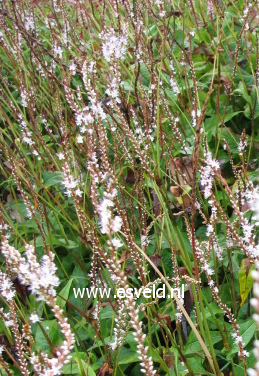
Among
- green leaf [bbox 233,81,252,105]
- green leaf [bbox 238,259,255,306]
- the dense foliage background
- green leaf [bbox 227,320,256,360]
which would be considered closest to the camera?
the dense foliage background

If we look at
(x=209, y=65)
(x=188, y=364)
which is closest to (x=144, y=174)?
(x=188, y=364)

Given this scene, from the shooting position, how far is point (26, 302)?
1.92 metres

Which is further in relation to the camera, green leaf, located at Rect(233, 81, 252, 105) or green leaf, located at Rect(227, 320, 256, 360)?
green leaf, located at Rect(233, 81, 252, 105)

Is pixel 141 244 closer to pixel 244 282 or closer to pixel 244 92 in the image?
pixel 244 282

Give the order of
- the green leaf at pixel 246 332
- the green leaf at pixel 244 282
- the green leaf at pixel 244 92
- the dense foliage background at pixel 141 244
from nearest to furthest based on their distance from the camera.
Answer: the dense foliage background at pixel 141 244, the green leaf at pixel 246 332, the green leaf at pixel 244 282, the green leaf at pixel 244 92

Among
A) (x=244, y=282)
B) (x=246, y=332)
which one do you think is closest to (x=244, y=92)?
(x=244, y=282)

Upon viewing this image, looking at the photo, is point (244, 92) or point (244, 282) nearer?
point (244, 282)

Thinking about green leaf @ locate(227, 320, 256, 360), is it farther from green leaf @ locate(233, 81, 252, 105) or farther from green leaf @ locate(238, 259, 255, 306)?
green leaf @ locate(233, 81, 252, 105)

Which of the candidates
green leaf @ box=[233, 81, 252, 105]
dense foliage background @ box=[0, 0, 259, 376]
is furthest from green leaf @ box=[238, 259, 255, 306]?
green leaf @ box=[233, 81, 252, 105]

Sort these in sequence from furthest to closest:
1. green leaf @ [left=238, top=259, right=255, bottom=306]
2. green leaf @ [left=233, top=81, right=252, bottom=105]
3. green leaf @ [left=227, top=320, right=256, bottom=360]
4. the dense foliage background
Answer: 1. green leaf @ [left=233, top=81, right=252, bottom=105]
2. green leaf @ [left=238, top=259, right=255, bottom=306]
3. green leaf @ [left=227, top=320, right=256, bottom=360]
4. the dense foliage background

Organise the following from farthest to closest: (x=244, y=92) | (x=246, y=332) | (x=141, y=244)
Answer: (x=244, y=92), (x=141, y=244), (x=246, y=332)

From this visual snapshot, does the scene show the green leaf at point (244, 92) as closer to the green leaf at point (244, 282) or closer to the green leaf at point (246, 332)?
the green leaf at point (244, 282)

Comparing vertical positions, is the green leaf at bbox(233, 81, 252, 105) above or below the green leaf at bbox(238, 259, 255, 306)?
above

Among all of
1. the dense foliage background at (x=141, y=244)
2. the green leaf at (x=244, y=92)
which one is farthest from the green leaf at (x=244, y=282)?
the green leaf at (x=244, y=92)
